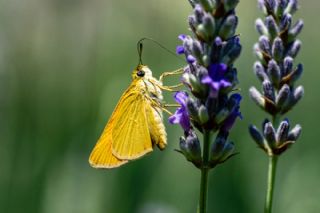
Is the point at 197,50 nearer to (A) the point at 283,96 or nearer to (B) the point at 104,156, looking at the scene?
(A) the point at 283,96

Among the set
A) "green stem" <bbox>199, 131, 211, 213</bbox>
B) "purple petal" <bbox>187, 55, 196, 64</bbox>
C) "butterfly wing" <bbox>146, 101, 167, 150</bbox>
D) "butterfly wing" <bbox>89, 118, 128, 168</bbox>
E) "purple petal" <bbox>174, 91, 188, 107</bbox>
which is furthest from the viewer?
"butterfly wing" <bbox>89, 118, 128, 168</bbox>

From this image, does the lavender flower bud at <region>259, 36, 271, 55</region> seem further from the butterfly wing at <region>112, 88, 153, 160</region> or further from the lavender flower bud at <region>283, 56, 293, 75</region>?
the butterfly wing at <region>112, 88, 153, 160</region>

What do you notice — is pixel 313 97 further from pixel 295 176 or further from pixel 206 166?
pixel 206 166

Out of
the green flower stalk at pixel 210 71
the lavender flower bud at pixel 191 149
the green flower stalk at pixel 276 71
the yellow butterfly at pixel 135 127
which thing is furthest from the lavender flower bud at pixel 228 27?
the yellow butterfly at pixel 135 127

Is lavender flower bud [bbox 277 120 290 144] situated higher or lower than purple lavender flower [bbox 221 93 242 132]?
lower

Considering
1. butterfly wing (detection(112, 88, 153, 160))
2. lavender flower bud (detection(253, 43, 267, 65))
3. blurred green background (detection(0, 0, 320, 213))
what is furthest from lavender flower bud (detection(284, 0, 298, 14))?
blurred green background (detection(0, 0, 320, 213))

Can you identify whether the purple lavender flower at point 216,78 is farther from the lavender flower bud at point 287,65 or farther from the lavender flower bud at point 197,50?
the lavender flower bud at point 287,65

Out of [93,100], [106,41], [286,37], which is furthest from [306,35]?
[286,37]
